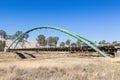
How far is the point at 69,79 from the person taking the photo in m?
14.2

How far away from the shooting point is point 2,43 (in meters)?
188

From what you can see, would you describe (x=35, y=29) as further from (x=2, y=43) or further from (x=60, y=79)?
(x=60, y=79)

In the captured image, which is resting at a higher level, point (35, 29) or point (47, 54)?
point (35, 29)

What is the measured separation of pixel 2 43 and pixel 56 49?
288 ft

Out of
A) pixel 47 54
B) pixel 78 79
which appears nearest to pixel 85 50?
pixel 47 54

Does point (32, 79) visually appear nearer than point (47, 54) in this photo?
Yes

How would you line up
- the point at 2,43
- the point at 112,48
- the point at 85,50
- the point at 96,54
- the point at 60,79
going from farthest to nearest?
the point at 2,43 → the point at 85,50 → the point at 96,54 → the point at 112,48 → the point at 60,79

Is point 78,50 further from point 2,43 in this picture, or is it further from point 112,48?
point 2,43

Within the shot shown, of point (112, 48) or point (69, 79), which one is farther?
point (112, 48)

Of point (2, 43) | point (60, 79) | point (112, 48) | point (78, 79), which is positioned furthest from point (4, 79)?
point (2, 43)

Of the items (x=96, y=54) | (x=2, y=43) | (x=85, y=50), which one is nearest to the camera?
(x=96, y=54)

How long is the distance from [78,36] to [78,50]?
5479mm

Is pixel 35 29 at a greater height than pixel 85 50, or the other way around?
pixel 35 29

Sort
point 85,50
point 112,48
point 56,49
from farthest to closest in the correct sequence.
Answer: point 56,49
point 85,50
point 112,48
